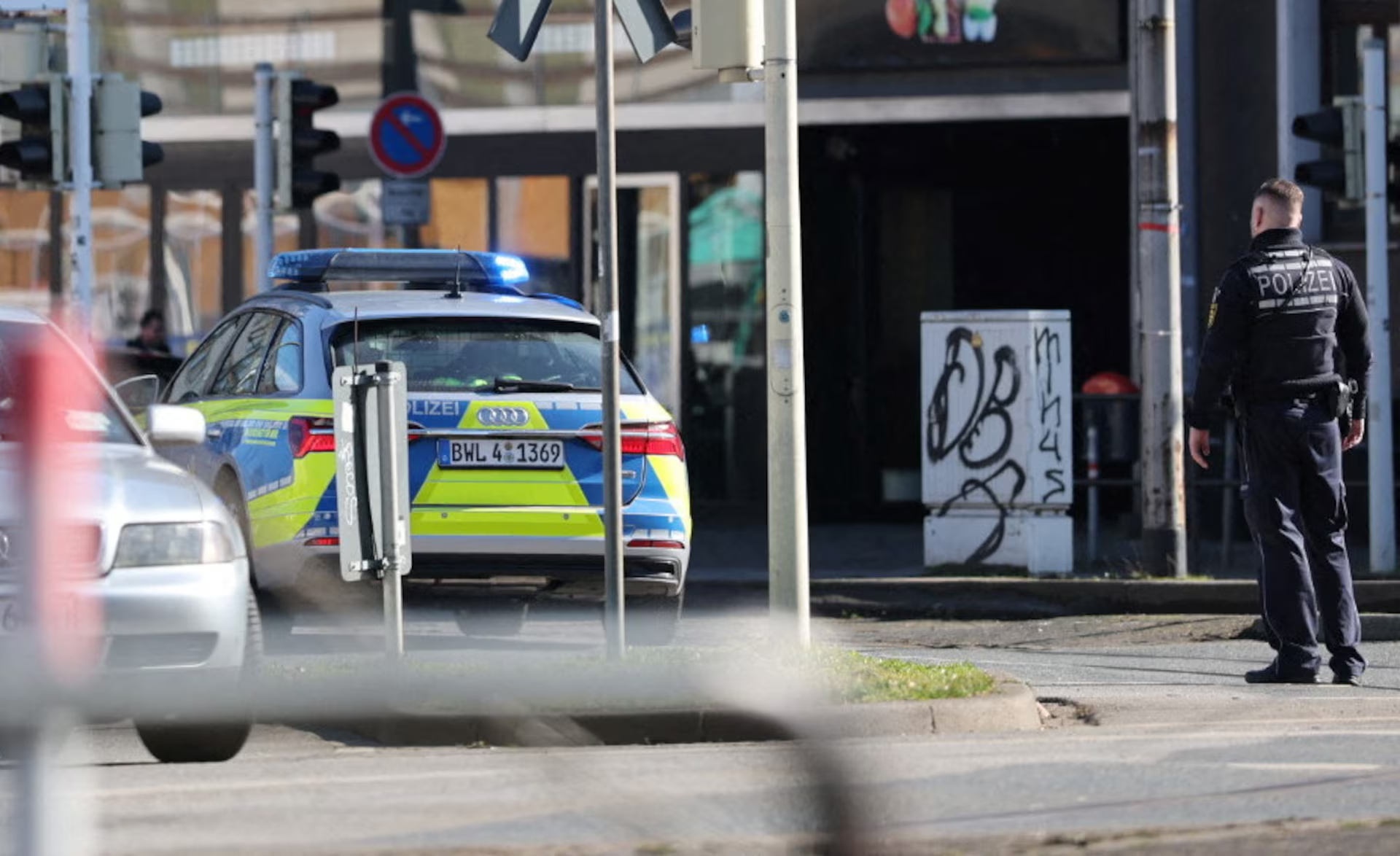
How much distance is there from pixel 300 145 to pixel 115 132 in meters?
1.64

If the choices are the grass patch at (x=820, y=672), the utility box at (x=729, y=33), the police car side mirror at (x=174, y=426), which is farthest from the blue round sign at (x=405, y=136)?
the police car side mirror at (x=174, y=426)

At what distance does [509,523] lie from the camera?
9570mm

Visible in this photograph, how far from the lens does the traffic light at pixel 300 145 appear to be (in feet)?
52.0

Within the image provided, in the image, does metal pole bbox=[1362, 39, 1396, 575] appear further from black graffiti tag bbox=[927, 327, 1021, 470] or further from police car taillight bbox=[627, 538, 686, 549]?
police car taillight bbox=[627, 538, 686, 549]

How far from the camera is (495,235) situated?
1903 cm

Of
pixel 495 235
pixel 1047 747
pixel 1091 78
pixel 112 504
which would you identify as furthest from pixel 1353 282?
pixel 495 235

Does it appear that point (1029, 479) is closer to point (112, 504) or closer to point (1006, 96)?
point (1006, 96)

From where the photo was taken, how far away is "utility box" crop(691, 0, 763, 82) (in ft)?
29.3

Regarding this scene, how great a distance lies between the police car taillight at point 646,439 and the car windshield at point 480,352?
0.18 meters

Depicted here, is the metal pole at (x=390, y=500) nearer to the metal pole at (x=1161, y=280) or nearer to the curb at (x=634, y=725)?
the curb at (x=634, y=725)

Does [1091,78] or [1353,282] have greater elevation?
[1091,78]

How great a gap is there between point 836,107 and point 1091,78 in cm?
179

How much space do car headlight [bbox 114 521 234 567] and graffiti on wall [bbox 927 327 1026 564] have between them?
25.4 feet

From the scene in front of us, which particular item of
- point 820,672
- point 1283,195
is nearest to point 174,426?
point 820,672
